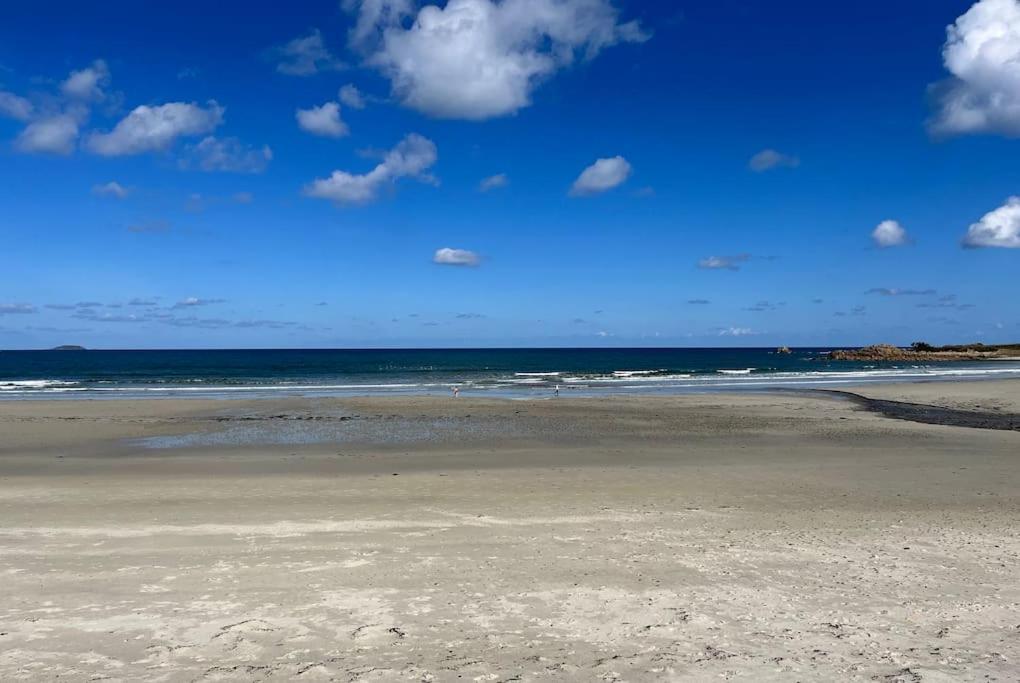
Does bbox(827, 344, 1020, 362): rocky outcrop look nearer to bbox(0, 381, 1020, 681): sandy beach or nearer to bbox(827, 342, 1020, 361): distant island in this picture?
bbox(827, 342, 1020, 361): distant island

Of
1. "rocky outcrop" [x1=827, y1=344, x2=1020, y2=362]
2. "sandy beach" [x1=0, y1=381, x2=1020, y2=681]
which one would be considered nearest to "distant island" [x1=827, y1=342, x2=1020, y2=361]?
"rocky outcrop" [x1=827, y1=344, x2=1020, y2=362]

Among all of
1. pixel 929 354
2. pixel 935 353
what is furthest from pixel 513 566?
pixel 935 353

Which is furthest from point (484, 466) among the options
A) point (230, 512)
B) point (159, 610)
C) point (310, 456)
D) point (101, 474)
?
point (159, 610)

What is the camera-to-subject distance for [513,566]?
290 inches

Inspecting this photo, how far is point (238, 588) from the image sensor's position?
6676 mm

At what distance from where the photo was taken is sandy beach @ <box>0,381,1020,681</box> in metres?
5.19

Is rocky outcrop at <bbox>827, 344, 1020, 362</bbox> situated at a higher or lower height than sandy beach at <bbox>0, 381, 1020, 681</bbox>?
higher

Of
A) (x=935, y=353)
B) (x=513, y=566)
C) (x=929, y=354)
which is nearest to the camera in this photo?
(x=513, y=566)

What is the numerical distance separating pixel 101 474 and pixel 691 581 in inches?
494

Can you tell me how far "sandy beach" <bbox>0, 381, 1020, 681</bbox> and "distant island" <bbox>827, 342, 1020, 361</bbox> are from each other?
8695cm

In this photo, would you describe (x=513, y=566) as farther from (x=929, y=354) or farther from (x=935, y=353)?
(x=935, y=353)

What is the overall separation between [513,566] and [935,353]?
10684cm

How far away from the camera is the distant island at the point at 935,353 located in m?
89.8

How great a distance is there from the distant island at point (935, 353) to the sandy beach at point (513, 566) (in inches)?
3423
